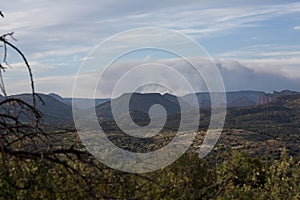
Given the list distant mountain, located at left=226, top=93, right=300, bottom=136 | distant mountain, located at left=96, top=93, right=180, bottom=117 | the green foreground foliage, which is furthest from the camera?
distant mountain, located at left=226, top=93, right=300, bottom=136

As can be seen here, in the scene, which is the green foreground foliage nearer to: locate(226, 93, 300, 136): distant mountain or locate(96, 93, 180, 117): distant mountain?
locate(96, 93, 180, 117): distant mountain

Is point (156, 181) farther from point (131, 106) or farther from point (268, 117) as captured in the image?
point (268, 117)

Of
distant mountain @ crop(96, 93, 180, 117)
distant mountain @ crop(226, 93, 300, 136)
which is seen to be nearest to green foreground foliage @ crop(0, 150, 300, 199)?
distant mountain @ crop(96, 93, 180, 117)

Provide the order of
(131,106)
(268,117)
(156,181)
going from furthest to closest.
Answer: (268,117)
(131,106)
(156,181)

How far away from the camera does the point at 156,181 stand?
604cm

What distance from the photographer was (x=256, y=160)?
23.6 metres

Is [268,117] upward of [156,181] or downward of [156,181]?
downward

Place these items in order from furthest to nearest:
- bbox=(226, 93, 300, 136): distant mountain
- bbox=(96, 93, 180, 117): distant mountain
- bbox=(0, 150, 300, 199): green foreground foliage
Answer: bbox=(226, 93, 300, 136): distant mountain → bbox=(96, 93, 180, 117): distant mountain → bbox=(0, 150, 300, 199): green foreground foliage

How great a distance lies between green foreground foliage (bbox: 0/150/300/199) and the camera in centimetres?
536

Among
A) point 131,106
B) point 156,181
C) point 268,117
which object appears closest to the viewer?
point 156,181

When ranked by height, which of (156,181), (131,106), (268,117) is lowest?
(268,117)

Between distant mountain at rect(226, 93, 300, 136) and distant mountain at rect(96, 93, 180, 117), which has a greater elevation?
distant mountain at rect(96, 93, 180, 117)

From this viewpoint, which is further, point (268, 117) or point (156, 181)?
point (268, 117)

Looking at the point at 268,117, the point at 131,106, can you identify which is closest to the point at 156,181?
the point at 131,106
